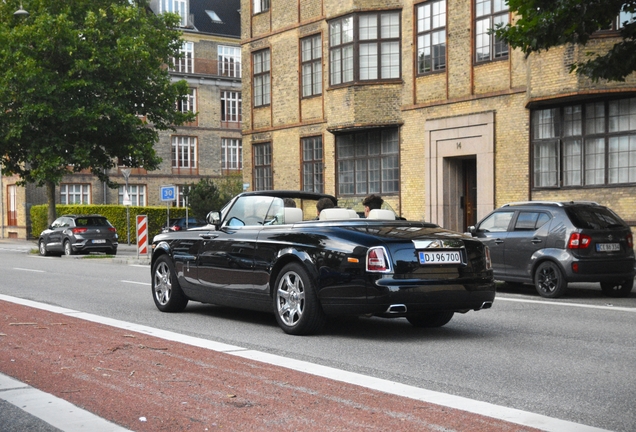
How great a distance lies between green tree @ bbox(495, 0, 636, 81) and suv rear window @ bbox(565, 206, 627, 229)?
226 cm

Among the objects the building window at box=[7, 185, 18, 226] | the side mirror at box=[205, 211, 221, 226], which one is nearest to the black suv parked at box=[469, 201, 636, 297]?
the side mirror at box=[205, 211, 221, 226]

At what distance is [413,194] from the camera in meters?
28.3

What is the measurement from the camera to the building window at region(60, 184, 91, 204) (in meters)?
61.3

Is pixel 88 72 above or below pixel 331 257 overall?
above

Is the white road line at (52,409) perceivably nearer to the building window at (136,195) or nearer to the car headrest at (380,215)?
the car headrest at (380,215)

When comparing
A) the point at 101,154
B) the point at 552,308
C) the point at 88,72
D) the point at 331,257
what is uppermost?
the point at 88,72

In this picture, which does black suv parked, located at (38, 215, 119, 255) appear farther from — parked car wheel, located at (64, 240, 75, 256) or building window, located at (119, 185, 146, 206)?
building window, located at (119, 185, 146, 206)

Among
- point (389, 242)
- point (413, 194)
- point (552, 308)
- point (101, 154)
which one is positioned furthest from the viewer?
point (101, 154)

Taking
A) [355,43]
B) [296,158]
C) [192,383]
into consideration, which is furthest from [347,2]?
[192,383]

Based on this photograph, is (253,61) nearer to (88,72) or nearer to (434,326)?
(88,72)

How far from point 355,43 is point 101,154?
1299 centimetres

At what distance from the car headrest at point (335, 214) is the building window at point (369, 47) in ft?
63.0

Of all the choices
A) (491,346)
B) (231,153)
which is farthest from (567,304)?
(231,153)

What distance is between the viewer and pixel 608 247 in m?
14.6
